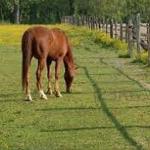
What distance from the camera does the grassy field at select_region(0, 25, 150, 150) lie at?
29.2 ft

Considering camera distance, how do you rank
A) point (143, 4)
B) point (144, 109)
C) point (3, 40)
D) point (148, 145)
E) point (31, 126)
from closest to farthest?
point (148, 145)
point (31, 126)
point (144, 109)
point (3, 40)
point (143, 4)

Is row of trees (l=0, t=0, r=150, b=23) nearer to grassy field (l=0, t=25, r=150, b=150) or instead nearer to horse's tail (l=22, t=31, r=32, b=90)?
grassy field (l=0, t=25, r=150, b=150)

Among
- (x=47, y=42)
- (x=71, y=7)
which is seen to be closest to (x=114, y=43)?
(x=47, y=42)

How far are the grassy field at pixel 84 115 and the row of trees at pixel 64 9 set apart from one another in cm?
2687

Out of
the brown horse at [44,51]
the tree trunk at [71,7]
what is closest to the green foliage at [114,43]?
the brown horse at [44,51]

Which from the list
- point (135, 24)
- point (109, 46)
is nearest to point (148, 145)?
point (135, 24)

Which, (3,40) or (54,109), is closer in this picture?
(54,109)

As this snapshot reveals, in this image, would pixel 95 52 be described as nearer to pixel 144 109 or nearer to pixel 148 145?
pixel 144 109

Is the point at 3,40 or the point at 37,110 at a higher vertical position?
the point at 37,110

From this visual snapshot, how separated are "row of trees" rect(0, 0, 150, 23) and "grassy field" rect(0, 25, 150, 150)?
26866 mm

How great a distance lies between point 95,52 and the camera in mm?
30375

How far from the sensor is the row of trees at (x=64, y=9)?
198 feet

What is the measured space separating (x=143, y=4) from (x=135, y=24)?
2673cm

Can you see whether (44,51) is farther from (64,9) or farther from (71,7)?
(64,9)
